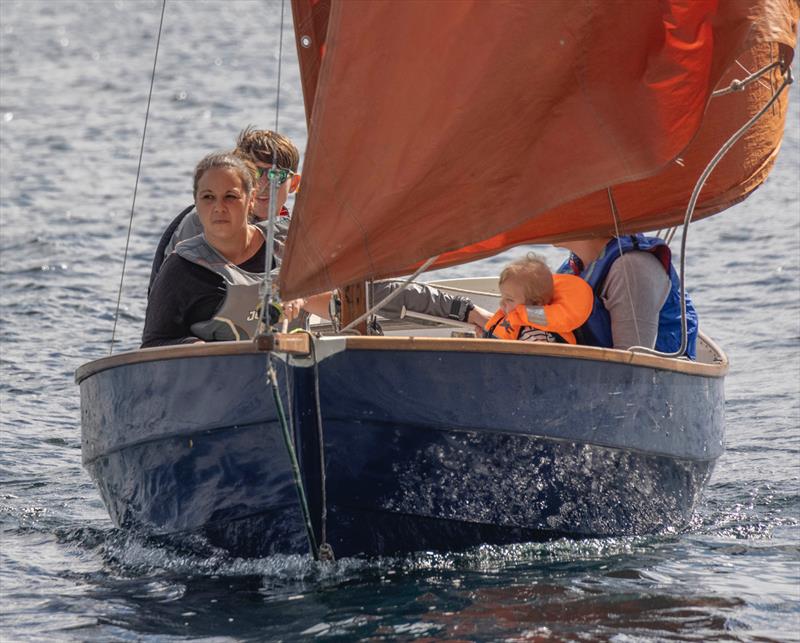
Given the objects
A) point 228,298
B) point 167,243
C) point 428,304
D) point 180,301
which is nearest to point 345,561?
point 228,298

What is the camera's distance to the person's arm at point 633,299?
5961 millimetres

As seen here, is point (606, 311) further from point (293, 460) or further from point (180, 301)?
point (180, 301)

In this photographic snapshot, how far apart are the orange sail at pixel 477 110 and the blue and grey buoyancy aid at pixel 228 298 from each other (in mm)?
703

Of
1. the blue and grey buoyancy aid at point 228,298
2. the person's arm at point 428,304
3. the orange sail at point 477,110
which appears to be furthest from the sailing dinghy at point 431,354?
the person's arm at point 428,304

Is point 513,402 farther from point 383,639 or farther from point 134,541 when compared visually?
point 134,541

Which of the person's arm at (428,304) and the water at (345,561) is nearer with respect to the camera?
the water at (345,561)

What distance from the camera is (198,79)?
→ 89.2 ft

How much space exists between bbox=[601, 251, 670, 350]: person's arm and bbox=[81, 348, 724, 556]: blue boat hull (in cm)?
21

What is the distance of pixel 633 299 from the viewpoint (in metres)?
5.97

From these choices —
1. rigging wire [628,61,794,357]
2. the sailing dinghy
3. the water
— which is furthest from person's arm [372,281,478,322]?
the water

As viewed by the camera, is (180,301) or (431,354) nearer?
(431,354)

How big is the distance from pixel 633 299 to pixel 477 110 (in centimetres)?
121

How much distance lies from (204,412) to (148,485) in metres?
0.58

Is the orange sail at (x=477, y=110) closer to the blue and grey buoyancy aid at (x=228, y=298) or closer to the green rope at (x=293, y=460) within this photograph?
the green rope at (x=293, y=460)
